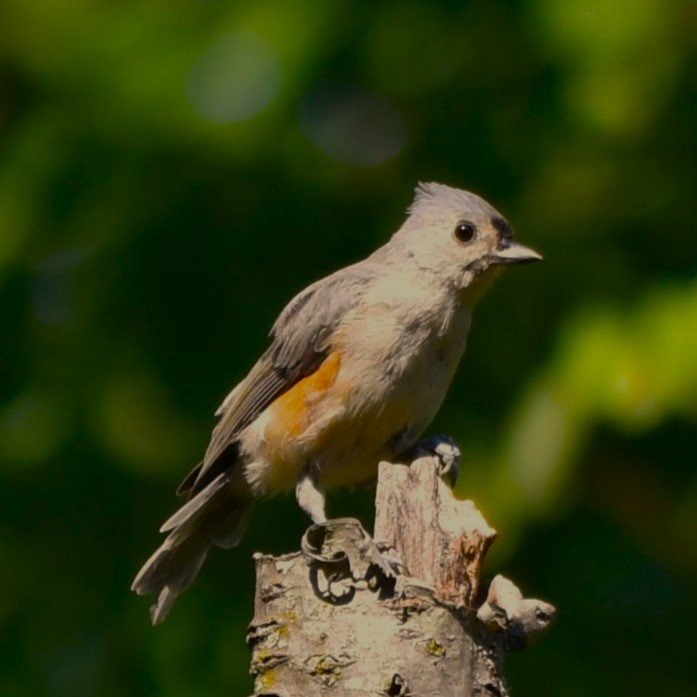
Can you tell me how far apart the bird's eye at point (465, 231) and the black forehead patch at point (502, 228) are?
0.07 m

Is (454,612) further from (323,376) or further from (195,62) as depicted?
(195,62)

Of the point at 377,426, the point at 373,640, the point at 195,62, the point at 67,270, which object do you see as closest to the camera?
the point at 373,640

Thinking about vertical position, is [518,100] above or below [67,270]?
above

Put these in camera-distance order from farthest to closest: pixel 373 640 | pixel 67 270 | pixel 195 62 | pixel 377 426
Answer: pixel 67 270
pixel 195 62
pixel 377 426
pixel 373 640

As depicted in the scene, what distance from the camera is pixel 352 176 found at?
657cm

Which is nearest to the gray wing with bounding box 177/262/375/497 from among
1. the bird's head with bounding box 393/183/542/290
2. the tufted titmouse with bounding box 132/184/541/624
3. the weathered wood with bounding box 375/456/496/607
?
the tufted titmouse with bounding box 132/184/541/624

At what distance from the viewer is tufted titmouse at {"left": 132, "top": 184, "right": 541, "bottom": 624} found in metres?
5.40

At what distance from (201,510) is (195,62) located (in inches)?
57.5

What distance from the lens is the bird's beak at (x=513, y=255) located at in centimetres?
560

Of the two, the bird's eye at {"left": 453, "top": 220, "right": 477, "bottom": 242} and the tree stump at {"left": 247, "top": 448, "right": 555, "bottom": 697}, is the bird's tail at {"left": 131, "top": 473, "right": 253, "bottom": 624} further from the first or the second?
the tree stump at {"left": 247, "top": 448, "right": 555, "bottom": 697}

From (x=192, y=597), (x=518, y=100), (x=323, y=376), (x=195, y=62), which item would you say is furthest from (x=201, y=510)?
(x=518, y=100)

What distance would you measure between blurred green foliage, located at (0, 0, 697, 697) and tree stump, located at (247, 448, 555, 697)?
184 cm

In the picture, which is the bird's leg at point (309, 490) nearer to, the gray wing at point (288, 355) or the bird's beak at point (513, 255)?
the gray wing at point (288, 355)

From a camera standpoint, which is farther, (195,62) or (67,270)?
(67,270)
